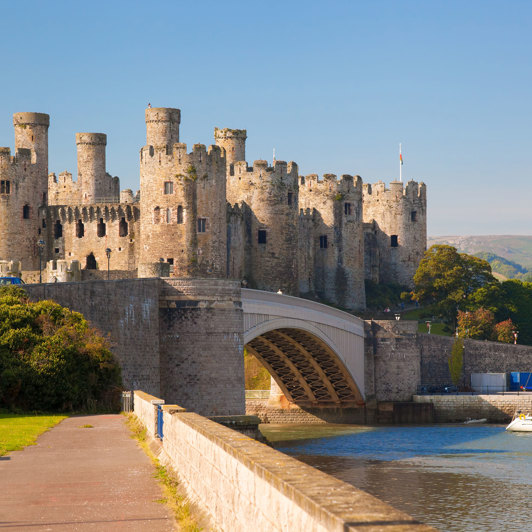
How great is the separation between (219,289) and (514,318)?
49045mm

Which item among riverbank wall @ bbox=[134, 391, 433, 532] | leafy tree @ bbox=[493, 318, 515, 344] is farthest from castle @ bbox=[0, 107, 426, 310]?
riverbank wall @ bbox=[134, 391, 433, 532]

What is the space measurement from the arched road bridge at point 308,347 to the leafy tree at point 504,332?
1880 centimetres

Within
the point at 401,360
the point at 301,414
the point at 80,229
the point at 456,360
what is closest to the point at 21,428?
the point at 301,414

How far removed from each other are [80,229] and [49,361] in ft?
146

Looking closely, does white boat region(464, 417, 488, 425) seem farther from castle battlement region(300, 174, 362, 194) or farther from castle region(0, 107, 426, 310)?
castle battlement region(300, 174, 362, 194)

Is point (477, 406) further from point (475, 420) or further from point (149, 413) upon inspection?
point (149, 413)

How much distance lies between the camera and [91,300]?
36.9 m

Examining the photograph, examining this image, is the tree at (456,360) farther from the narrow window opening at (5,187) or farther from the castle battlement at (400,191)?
the narrow window opening at (5,187)

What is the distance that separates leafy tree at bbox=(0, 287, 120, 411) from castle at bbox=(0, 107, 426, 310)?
66.1ft

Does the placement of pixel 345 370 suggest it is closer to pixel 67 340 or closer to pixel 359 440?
pixel 359 440

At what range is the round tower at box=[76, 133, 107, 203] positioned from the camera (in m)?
79.2

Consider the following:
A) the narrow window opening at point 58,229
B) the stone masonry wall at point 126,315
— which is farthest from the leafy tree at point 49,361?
the narrow window opening at point 58,229

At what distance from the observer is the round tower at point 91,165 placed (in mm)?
79250

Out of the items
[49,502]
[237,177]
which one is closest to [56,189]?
[237,177]
